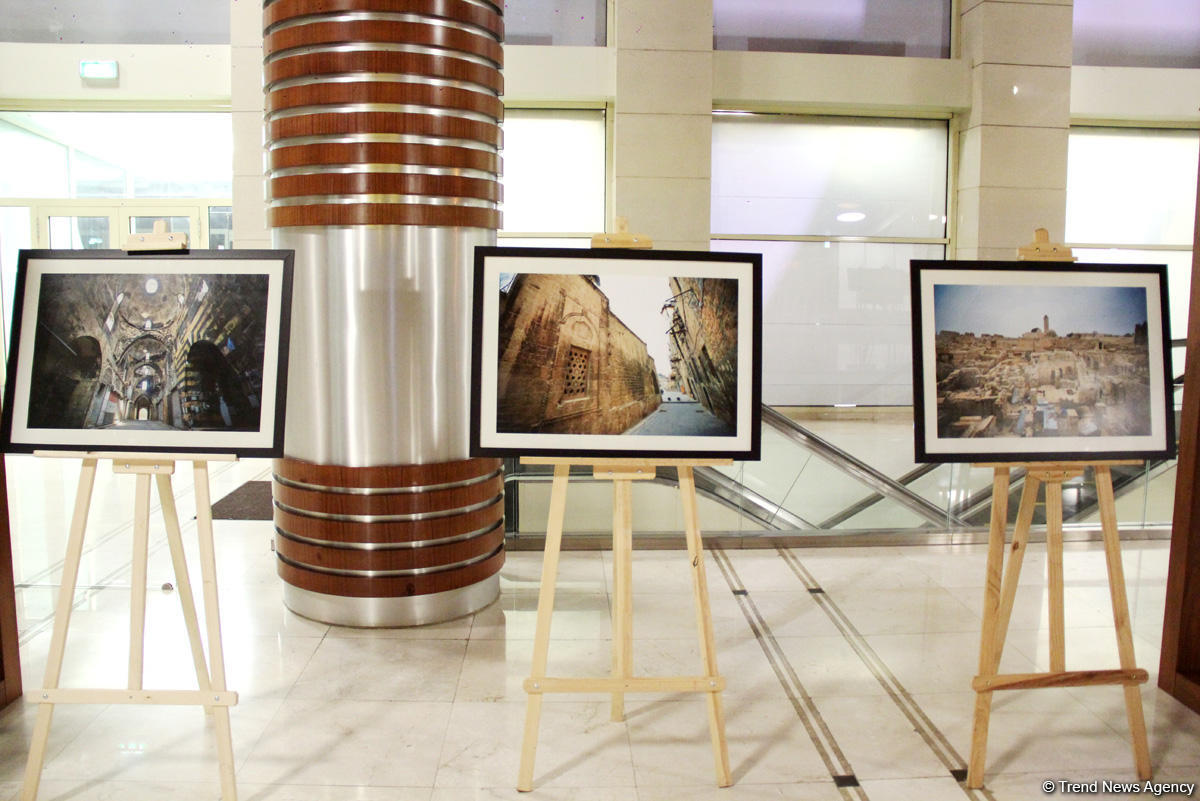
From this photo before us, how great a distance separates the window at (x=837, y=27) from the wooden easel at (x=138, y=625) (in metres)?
8.77

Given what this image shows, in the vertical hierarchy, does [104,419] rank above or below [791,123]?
below

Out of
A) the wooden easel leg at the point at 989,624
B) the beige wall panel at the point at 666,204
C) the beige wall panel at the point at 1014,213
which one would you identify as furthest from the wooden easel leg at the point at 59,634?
the beige wall panel at the point at 1014,213

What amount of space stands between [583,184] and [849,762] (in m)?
8.19

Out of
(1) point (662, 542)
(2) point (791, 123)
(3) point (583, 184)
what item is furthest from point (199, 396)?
(2) point (791, 123)

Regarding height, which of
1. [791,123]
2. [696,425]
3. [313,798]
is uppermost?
[791,123]

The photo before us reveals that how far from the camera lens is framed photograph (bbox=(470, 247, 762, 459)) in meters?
2.72

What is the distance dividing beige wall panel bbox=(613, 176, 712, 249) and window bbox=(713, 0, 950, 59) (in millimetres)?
1756

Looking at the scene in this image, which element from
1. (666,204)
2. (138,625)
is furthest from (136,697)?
(666,204)

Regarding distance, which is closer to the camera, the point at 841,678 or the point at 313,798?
the point at 313,798

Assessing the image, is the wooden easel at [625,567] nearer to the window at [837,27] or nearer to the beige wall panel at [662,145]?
the beige wall panel at [662,145]

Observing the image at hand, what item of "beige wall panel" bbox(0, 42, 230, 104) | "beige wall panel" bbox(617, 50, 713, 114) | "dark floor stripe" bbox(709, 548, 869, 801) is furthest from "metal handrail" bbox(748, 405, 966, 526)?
"beige wall panel" bbox(0, 42, 230, 104)

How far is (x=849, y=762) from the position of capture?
9.04ft

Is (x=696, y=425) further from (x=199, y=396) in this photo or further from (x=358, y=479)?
(x=358, y=479)

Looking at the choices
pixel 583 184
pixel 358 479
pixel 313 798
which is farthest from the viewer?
pixel 583 184
